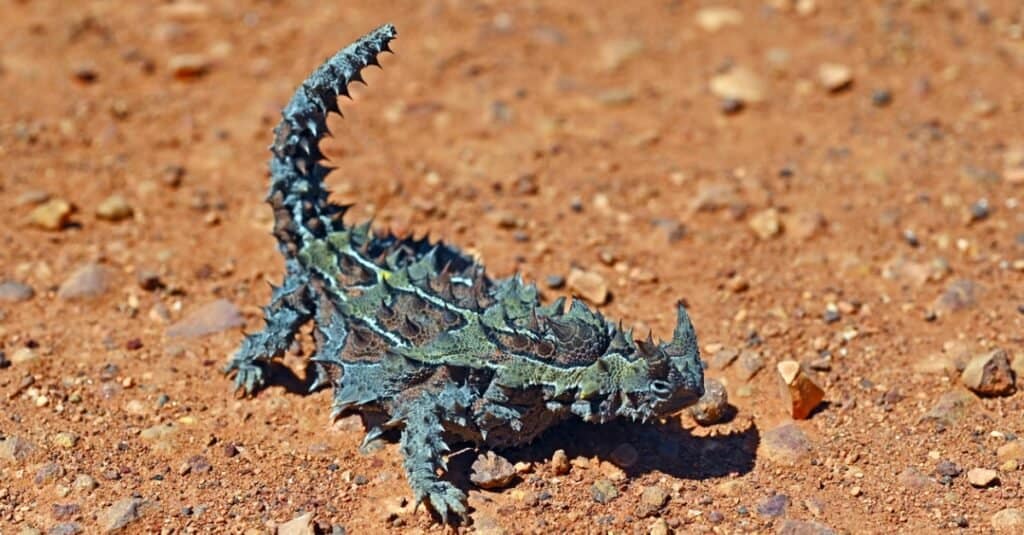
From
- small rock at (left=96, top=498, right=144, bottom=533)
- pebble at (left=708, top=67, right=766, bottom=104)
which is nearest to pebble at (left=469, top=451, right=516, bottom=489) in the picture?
small rock at (left=96, top=498, right=144, bottom=533)

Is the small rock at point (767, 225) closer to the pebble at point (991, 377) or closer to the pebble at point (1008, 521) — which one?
the pebble at point (991, 377)

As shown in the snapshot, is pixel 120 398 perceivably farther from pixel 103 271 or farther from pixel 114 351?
pixel 103 271

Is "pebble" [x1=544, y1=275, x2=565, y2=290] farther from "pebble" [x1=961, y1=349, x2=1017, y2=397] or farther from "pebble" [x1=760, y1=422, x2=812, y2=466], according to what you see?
"pebble" [x1=961, y1=349, x2=1017, y2=397]

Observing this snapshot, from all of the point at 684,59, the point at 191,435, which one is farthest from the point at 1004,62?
the point at 191,435

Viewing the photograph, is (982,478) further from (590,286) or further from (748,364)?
(590,286)

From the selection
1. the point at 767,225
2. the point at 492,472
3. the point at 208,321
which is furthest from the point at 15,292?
the point at 767,225

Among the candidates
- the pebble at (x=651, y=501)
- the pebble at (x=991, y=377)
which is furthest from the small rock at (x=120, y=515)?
the pebble at (x=991, y=377)
